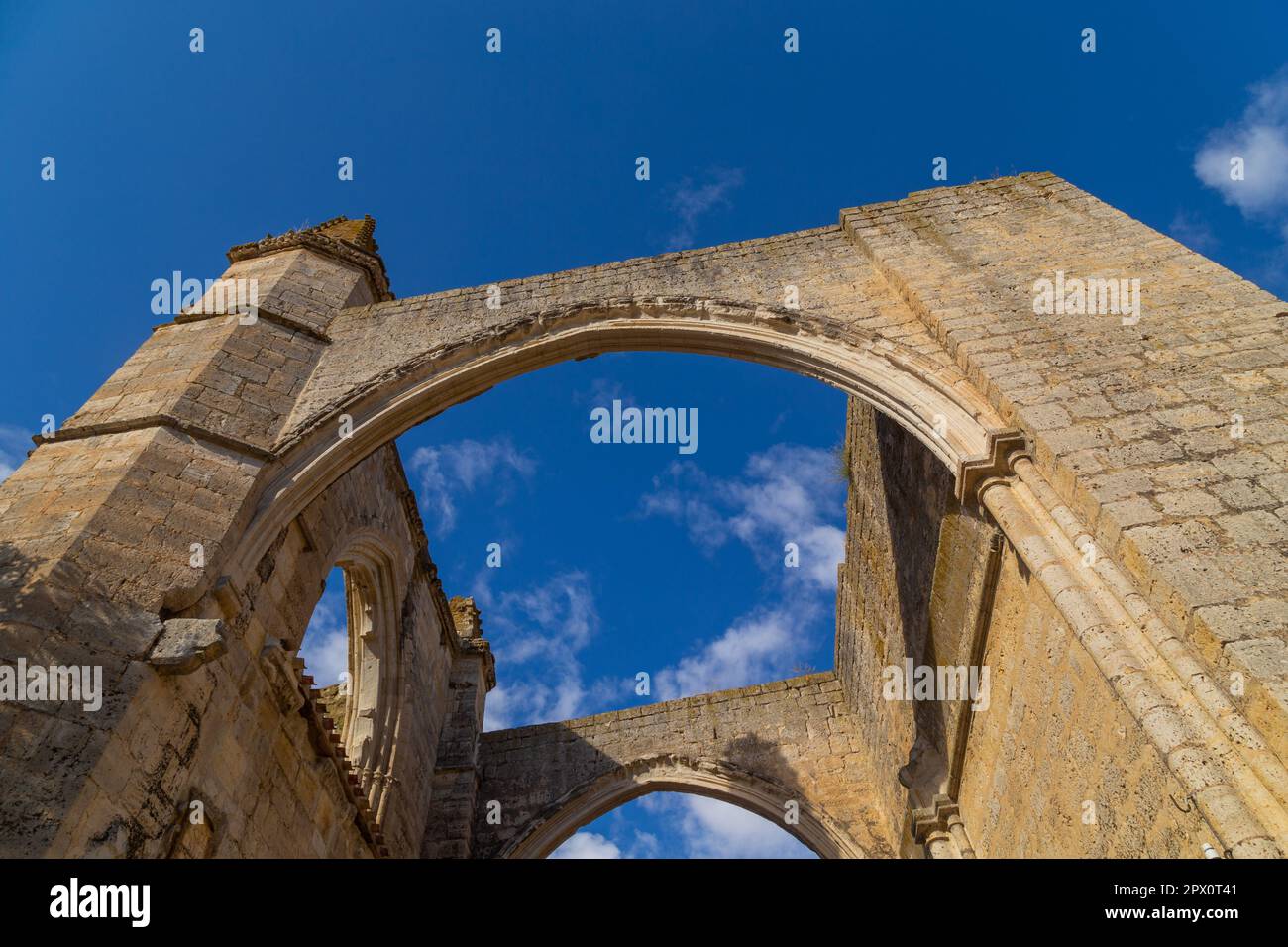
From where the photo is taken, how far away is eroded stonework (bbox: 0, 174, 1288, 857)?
11.1ft

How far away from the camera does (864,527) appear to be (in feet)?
26.8

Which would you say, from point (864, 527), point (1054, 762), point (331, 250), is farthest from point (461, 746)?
point (1054, 762)

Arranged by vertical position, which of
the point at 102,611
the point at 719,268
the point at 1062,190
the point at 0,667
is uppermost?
the point at 1062,190

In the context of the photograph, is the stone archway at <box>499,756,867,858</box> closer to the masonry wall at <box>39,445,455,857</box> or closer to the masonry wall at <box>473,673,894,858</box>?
the masonry wall at <box>473,673,894,858</box>

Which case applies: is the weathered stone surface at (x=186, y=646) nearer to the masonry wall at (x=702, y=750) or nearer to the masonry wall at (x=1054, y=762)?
the masonry wall at (x=1054, y=762)

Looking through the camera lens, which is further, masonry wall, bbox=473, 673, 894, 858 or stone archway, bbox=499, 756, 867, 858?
masonry wall, bbox=473, 673, 894, 858

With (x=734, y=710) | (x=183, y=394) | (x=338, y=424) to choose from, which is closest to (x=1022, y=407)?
(x=338, y=424)

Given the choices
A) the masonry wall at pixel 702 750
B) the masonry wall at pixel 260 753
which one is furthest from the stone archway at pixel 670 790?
the masonry wall at pixel 260 753

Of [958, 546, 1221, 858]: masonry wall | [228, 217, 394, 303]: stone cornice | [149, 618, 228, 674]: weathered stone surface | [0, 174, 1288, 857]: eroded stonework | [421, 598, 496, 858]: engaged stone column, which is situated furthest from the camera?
[421, 598, 496, 858]: engaged stone column

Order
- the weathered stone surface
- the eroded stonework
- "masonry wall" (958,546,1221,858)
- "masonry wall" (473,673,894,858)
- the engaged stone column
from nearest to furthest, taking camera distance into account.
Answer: the eroded stonework → "masonry wall" (958,546,1221,858) → the weathered stone surface → the engaged stone column → "masonry wall" (473,673,894,858)

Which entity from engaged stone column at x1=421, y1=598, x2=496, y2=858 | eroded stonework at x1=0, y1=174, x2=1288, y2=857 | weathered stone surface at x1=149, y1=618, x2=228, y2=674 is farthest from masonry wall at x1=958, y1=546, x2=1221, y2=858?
engaged stone column at x1=421, y1=598, x2=496, y2=858
